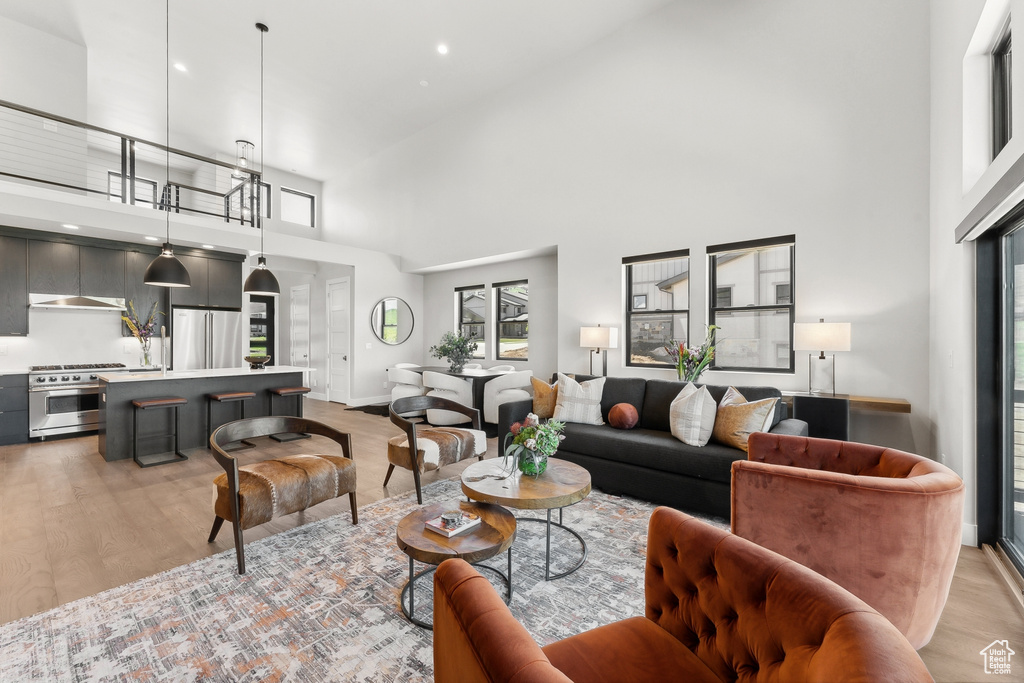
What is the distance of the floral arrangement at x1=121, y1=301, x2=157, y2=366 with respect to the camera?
6215mm

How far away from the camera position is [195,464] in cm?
456

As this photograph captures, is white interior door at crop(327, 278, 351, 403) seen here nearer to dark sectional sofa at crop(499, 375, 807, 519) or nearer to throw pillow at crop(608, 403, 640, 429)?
dark sectional sofa at crop(499, 375, 807, 519)

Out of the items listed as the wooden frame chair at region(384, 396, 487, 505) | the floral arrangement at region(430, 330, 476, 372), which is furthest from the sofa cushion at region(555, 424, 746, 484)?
the floral arrangement at region(430, 330, 476, 372)

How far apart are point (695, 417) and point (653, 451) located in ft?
1.34

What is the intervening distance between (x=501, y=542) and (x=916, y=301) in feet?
13.4

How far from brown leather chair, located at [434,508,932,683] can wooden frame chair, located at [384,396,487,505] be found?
7.94ft

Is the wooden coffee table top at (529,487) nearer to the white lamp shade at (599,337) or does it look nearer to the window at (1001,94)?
the white lamp shade at (599,337)

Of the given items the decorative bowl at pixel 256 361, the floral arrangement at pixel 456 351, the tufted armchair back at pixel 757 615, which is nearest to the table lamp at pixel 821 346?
the tufted armchair back at pixel 757 615

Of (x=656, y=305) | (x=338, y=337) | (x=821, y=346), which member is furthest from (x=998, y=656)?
(x=338, y=337)

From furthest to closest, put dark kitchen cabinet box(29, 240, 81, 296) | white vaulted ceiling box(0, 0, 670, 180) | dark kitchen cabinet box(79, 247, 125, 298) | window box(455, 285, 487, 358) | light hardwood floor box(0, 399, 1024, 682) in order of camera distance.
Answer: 1. window box(455, 285, 487, 358)
2. dark kitchen cabinet box(79, 247, 125, 298)
3. dark kitchen cabinet box(29, 240, 81, 296)
4. white vaulted ceiling box(0, 0, 670, 180)
5. light hardwood floor box(0, 399, 1024, 682)

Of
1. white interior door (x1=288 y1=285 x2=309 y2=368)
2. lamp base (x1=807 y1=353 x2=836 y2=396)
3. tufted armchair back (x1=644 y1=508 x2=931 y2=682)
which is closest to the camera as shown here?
tufted armchair back (x1=644 y1=508 x2=931 y2=682)

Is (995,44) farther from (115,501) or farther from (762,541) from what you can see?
(115,501)

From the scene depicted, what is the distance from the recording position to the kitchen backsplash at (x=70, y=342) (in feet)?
18.7

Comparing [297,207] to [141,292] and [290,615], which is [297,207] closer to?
[141,292]
